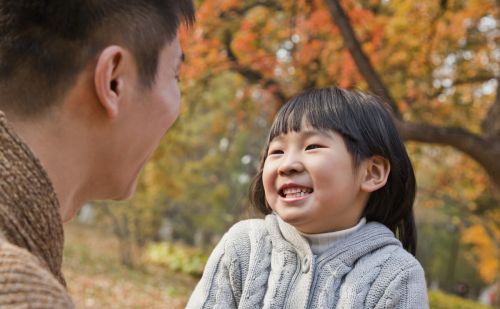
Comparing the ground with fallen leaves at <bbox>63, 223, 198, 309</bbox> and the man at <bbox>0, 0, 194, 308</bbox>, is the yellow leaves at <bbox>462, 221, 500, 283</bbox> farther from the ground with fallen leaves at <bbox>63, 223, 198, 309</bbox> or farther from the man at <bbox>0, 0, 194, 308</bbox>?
the man at <bbox>0, 0, 194, 308</bbox>

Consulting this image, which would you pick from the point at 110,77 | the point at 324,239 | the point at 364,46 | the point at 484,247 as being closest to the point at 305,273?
the point at 324,239

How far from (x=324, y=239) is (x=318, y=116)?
40 cm

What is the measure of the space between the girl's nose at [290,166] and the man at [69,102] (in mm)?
733

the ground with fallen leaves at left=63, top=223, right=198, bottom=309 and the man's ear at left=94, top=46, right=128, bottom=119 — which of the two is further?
the ground with fallen leaves at left=63, top=223, right=198, bottom=309

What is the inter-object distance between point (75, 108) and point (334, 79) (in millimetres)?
8283

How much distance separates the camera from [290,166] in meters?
1.92

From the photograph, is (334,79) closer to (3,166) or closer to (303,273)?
(303,273)

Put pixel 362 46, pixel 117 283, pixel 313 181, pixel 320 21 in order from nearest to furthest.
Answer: pixel 313 181, pixel 320 21, pixel 362 46, pixel 117 283

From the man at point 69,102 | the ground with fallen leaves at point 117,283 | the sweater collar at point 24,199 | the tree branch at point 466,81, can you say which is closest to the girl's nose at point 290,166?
the man at point 69,102

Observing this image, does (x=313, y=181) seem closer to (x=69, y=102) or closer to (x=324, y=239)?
(x=324, y=239)

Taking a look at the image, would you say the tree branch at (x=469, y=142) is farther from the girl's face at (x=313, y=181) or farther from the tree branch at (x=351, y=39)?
the girl's face at (x=313, y=181)

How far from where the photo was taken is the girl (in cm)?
188

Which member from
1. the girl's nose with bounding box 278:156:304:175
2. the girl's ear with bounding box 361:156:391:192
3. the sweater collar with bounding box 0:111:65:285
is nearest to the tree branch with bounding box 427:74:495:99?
the girl's ear with bounding box 361:156:391:192

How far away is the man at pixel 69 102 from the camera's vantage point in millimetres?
922
